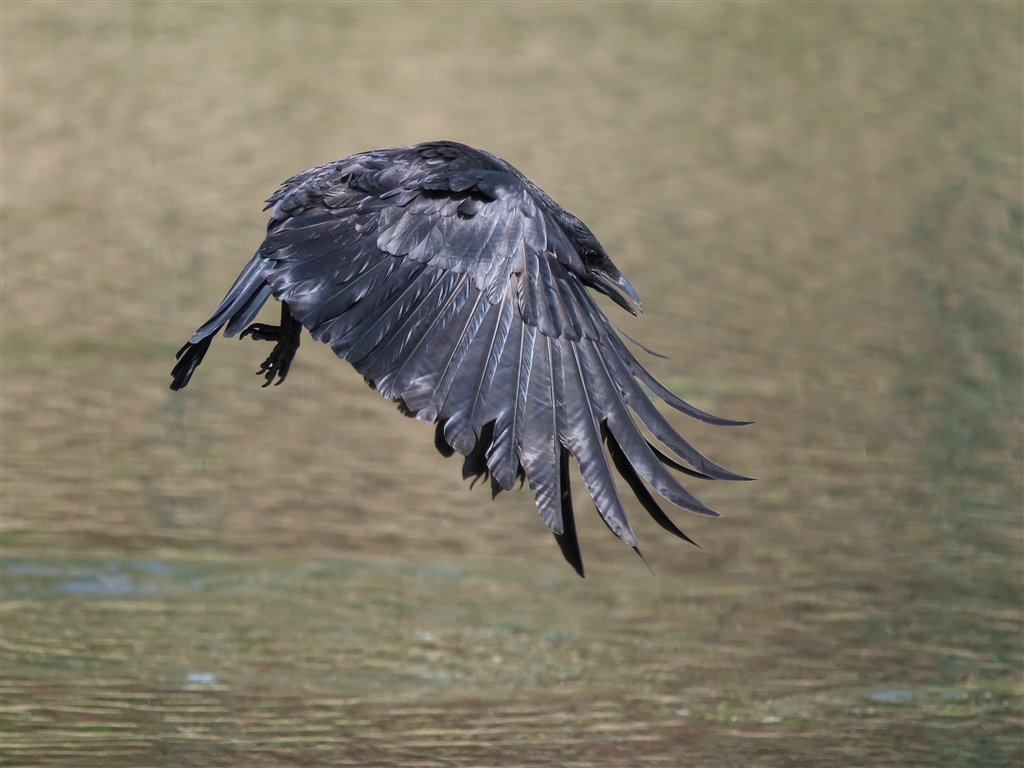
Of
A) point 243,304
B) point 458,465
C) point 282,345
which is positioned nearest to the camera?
point 243,304

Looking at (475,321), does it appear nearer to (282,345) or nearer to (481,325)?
(481,325)

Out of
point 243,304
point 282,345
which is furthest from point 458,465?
point 243,304

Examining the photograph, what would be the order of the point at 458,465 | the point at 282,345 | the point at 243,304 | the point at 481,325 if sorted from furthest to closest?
the point at 458,465
the point at 282,345
the point at 243,304
the point at 481,325

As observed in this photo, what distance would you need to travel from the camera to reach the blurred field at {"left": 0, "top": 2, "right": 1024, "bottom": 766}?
6.69 meters

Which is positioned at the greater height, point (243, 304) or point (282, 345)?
point (243, 304)

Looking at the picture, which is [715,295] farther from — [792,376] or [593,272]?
[593,272]

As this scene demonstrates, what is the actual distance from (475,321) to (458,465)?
4.45 metres

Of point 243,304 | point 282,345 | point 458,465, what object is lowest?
point 458,465

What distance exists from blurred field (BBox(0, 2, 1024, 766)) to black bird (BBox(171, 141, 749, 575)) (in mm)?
1797

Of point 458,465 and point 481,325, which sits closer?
point 481,325

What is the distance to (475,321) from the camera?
511 centimetres

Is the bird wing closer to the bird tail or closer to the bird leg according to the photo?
the bird tail

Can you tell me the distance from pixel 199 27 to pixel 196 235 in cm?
547

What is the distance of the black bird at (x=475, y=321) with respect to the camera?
15.8 ft
